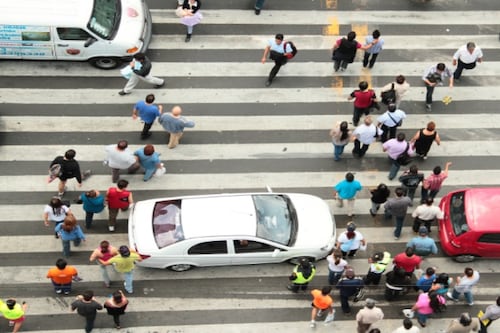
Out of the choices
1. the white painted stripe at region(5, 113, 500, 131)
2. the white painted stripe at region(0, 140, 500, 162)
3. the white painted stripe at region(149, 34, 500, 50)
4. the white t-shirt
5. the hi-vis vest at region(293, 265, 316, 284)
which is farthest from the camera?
the white painted stripe at region(149, 34, 500, 50)

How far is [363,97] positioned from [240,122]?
10.5ft

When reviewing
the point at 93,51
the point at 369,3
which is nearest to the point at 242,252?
the point at 93,51

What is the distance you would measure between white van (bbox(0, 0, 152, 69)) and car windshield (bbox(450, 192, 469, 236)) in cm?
888

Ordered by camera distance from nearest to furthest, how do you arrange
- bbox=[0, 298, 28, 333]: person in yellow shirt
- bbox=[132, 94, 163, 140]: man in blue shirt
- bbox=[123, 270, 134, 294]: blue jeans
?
bbox=[0, 298, 28, 333]: person in yellow shirt → bbox=[123, 270, 134, 294]: blue jeans → bbox=[132, 94, 163, 140]: man in blue shirt

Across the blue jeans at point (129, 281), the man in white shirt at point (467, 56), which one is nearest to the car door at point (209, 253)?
the blue jeans at point (129, 281)

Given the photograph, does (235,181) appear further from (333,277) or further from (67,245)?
(67,245)

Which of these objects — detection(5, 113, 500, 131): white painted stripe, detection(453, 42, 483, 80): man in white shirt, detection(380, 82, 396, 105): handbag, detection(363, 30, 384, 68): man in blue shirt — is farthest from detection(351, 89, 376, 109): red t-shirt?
detection(453, 42, 483, 80): man in white shirt

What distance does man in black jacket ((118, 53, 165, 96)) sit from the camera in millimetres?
18562

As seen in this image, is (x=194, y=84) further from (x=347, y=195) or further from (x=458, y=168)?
(x=458, y=168)

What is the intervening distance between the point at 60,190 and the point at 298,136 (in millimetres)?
5969

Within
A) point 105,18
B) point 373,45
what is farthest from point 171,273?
point 373,45

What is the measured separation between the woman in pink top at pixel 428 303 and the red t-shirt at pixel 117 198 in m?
6.49

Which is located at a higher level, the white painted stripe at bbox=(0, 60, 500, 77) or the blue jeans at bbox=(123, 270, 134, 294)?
the white painted stripe at bbox=(0, 60, 500, 77)

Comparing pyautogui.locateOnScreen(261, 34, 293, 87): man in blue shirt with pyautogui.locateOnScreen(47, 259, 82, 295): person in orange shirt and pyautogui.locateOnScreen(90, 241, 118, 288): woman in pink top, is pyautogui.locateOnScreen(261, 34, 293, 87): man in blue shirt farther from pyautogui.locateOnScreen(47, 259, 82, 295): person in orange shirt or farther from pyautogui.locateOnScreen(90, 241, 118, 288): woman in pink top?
pyautogui.locateOnScreen(47, 259, 82, 295): person in orange shirt
